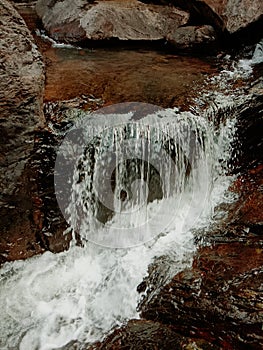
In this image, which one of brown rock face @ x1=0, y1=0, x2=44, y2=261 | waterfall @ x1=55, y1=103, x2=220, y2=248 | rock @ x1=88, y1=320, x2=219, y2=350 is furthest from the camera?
waterfall @ x1=55, y1=103, x2=220, y2=248

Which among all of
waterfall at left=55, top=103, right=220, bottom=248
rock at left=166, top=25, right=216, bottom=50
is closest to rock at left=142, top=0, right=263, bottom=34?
rock at left=166, top=25, right=216, bottom=50

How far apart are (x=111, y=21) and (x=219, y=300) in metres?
4.73

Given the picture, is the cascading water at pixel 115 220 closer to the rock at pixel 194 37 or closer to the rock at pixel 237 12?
the rock at pixel 194 37

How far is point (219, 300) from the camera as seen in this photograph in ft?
9.21

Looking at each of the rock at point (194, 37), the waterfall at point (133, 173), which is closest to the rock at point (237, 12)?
the rock at point (194, 37)

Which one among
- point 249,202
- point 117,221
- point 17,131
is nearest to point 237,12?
point 249,202

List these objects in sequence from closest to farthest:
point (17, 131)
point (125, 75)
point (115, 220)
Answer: point (17, 131) < point (115, 220) < point (125, 75)

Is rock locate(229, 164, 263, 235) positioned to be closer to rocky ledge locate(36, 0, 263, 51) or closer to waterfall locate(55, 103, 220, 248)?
waterfall locate(55, 103, 220, 248)

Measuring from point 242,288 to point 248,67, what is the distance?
361cm

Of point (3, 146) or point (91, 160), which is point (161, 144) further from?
point (3, 146)

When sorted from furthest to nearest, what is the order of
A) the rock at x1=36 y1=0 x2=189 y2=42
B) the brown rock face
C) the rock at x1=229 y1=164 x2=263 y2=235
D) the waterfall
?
the rock at x1=36 y1=0 x2=189 y2=42 < the waterfall < the rock at x1=229 y1=164 x2=263 y2=235 < the brown rock face

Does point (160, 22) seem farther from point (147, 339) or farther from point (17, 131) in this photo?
point (147, 339)

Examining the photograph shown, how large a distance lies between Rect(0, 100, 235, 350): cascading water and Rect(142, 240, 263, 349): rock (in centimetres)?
23

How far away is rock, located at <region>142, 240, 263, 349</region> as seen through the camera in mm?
2559
